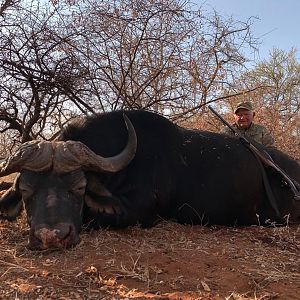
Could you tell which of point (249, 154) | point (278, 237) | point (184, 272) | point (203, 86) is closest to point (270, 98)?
point (203, 86)

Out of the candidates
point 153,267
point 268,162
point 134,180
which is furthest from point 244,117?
point 153,267

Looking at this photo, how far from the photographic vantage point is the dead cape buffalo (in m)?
4.17

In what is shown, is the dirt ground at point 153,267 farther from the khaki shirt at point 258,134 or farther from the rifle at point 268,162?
the khaki shirt at point 258,134

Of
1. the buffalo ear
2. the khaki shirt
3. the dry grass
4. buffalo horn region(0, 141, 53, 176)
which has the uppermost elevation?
the khaki shirt

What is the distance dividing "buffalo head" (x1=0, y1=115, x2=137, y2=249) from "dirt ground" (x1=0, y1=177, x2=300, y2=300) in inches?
6.7

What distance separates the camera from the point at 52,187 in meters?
4.14

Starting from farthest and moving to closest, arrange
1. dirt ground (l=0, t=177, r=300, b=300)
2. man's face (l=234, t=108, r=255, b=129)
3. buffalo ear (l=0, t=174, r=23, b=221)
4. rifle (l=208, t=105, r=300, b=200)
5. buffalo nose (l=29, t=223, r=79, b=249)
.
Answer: man's face (l=234, t=108, r=255, b=129) < rifle (l=208, t=105, r=300, b=200) < buffalo ear (l=0, t=174, r=23, b=221) < buffalo nose (l=29, t=223, r=79, b=249) < dirt ground (l=0, t=177, r=300, b=300)

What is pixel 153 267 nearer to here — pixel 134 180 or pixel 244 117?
pixel 134 180

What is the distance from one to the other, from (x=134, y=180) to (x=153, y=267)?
1610mm

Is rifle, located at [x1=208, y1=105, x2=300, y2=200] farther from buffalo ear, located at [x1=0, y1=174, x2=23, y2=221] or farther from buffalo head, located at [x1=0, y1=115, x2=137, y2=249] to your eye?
buffalo ear, located at [x1=0, y1=174, x2=23, y2=221]

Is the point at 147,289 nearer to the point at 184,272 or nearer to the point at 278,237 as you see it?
the point at 184,272

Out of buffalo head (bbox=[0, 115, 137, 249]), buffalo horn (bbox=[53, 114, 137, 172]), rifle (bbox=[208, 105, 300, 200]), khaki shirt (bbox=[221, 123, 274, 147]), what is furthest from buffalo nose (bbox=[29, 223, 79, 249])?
khaki shirt (bbox=[221, 123, 274, 147])

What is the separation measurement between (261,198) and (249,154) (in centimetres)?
57

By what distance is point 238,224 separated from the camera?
5.56 meters
